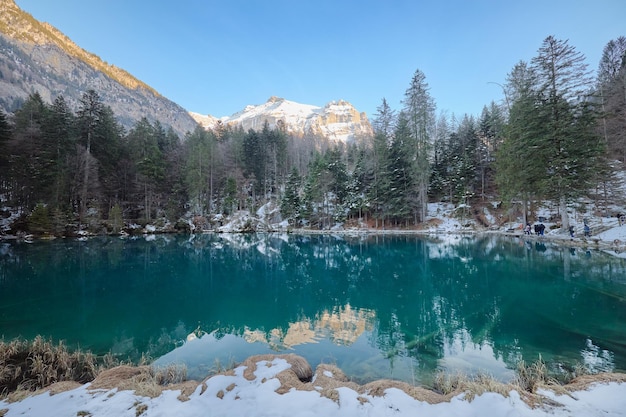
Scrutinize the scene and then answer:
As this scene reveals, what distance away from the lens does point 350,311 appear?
381 inches

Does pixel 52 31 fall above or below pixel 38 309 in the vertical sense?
above

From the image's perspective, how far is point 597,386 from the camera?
3996mm

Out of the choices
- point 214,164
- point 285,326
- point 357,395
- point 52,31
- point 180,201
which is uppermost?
point 52,31

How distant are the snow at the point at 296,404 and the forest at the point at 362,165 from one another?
22.0 m

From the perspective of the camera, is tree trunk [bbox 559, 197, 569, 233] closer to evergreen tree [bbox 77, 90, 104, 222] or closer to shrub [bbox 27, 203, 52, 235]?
evergreen tree [bbox 77, 90, 104, 222]

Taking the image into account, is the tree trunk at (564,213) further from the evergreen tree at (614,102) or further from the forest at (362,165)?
the evergreen tree at (614,102)

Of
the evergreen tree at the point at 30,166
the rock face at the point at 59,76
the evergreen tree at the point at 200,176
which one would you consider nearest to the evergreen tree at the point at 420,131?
the evergreen tree at the point at 200,176

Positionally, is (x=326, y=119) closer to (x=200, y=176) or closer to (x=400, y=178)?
(x=200, y=176)

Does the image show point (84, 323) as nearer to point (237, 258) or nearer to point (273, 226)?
point (237, 258)

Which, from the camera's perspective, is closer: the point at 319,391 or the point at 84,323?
the point at 319,391

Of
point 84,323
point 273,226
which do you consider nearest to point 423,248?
point 84,323

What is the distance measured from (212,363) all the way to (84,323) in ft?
17.8

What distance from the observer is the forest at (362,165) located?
2128 centimetres

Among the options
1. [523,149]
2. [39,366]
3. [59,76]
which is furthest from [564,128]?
[59,76]
